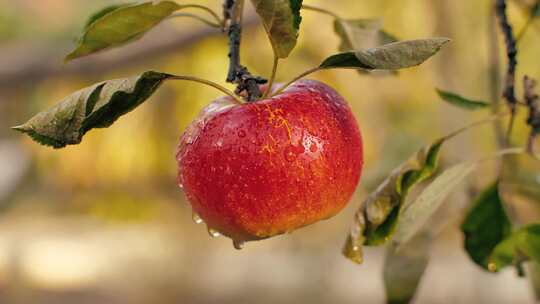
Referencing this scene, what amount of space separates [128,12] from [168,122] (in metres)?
2.73

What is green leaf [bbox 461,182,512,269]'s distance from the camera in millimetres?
1047

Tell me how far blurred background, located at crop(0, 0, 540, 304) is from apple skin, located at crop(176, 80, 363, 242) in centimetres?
55

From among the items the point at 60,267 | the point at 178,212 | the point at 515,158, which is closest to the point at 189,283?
the point at 178,212

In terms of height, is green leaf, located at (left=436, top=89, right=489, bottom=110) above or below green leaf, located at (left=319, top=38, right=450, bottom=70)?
below

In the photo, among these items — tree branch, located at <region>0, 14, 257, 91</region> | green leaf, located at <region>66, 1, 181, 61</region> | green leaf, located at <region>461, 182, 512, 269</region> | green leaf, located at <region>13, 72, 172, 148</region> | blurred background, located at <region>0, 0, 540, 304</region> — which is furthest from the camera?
tree branch, located at <region>0, 14, 257, 91</region>

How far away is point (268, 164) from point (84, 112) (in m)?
0.16

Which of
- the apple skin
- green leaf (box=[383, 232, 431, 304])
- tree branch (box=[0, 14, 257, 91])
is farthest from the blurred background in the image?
the apple skin

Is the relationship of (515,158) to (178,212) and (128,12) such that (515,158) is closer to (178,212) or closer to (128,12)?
(128,12)

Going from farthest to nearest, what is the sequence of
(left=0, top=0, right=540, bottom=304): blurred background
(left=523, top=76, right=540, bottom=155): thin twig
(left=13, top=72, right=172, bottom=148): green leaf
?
(left=0, top=0, right=540, bottom=304): blurred background
(left=523, top=76, right=540, bottom=155): thin twig
(left=13, top=72, right=172, bottom=148): green leaf

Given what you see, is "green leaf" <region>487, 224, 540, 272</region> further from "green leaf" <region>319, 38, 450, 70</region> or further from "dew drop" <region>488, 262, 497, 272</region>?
"green leaf" <region>319, 38, 450, 70</region>

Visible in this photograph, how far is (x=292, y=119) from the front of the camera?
0.76 m

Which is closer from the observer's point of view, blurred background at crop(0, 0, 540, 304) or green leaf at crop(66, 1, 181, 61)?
green leaf at crop(66, 1, 181, 61)

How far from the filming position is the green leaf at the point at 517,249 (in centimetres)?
98

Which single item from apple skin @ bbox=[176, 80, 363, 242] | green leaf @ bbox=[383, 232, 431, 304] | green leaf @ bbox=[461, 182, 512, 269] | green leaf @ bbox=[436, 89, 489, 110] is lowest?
green leaf @ bbox=[383, 232, 431, 304]
